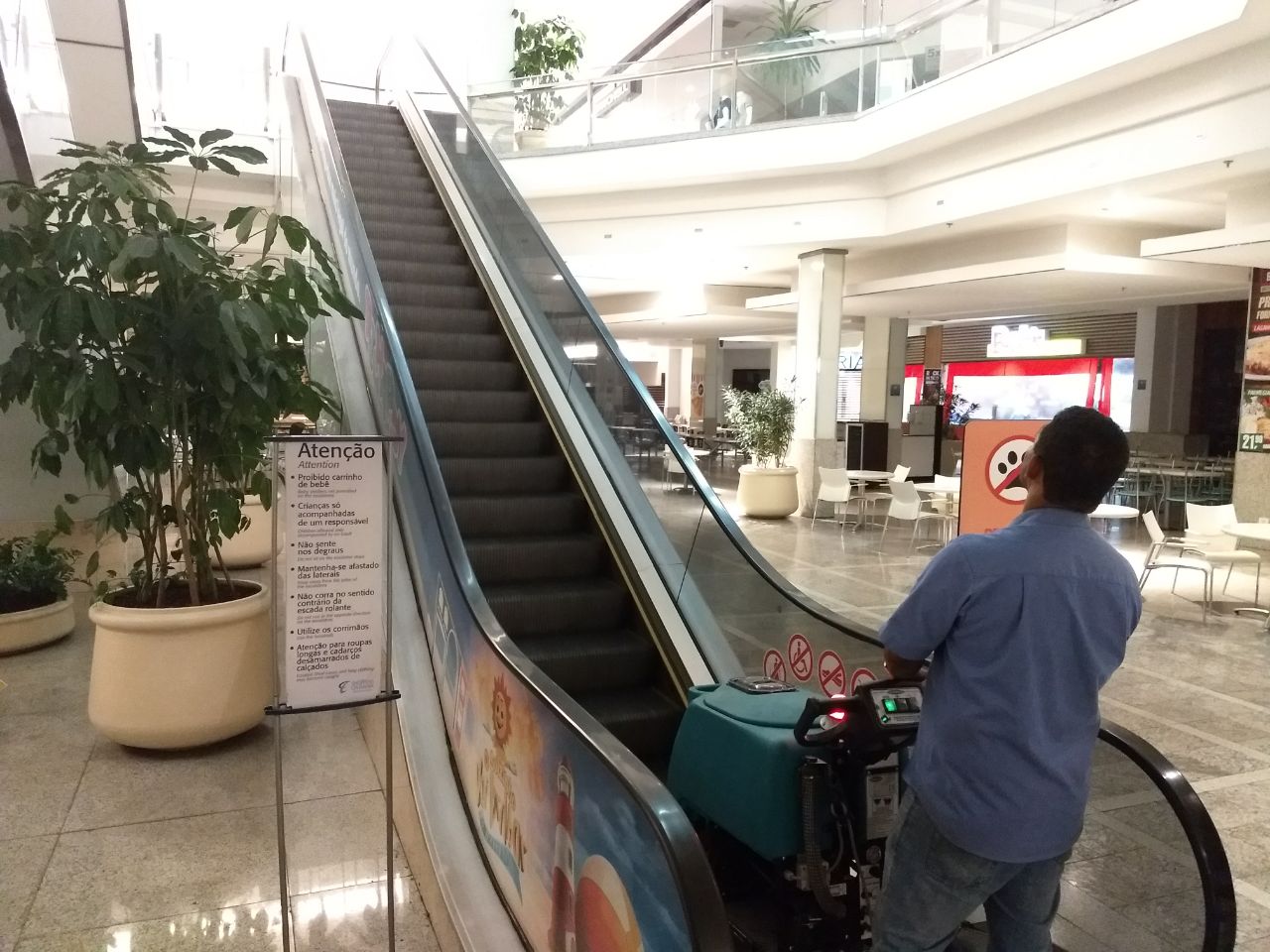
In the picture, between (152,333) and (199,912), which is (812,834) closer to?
(199,912)

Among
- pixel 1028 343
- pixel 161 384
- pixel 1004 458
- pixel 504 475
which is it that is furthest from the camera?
pixel 1028 343

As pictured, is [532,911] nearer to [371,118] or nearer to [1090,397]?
[371,118]

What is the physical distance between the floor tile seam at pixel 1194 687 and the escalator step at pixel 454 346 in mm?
4562

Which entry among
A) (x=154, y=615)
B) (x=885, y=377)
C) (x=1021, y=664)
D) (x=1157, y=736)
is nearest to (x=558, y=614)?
(x=154, y=615)

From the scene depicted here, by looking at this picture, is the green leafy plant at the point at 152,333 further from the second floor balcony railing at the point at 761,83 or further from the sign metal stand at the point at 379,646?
the second floor balcony railing at the point at 761,83

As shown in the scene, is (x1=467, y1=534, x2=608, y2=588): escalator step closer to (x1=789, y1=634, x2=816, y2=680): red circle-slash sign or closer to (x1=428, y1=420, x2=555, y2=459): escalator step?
(x1=428, y1=420, x2=555, y2=459): escalator step

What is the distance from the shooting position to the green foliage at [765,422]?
12180 mm

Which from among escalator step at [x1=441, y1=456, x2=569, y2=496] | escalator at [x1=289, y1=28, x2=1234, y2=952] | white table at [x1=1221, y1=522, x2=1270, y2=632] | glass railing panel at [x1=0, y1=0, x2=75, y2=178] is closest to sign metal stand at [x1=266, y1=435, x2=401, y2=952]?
escalator at [x1=289, y1=28, x2=1234, y2=952]

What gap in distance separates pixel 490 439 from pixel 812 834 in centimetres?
357

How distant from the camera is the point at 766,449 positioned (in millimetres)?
12297

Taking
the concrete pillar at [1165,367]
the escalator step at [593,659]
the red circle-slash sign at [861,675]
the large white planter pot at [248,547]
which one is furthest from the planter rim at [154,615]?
the concrete pillar at [1165,367]

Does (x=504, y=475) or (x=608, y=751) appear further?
(x=504, y=475)

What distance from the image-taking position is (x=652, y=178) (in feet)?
36.3

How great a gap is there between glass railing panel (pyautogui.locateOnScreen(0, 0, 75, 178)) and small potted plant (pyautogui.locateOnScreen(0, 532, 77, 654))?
2.41 meters
